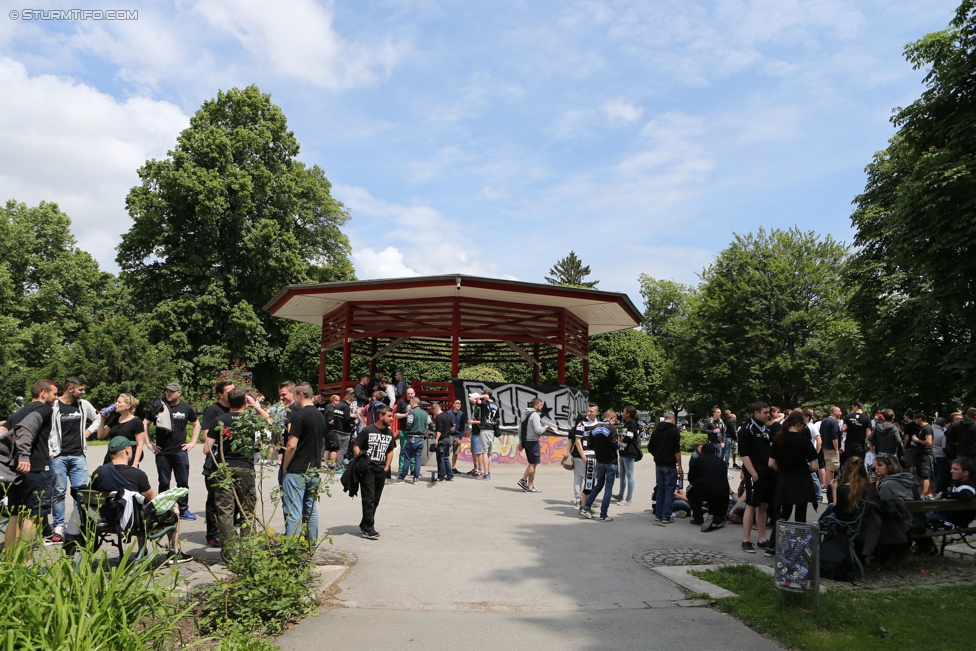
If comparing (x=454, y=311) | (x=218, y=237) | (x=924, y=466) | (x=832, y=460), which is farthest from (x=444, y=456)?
(x=218, y=237)

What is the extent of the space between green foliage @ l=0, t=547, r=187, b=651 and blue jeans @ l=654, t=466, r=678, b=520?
24.2 ft

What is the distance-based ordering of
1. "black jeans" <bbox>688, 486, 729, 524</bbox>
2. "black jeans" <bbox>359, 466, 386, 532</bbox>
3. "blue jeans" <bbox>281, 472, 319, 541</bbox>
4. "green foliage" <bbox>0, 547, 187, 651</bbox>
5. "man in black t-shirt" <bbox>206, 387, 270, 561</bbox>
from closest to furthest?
1. "green foliage" <bbox>0, 547, 187, 651</bbox>
2. "man in black t-shirt" <bbox>206, 387, 270, 561</bbox>
3. "blue jeans" <bbox>281, 472, 319, 541</bbox>
4. "black jeans" <bbox>359, 466, 386, 532</bbox>
5. "black jeans" <bbox>688, 486, 729, 524</bbox>

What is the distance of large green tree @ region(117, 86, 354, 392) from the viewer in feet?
107

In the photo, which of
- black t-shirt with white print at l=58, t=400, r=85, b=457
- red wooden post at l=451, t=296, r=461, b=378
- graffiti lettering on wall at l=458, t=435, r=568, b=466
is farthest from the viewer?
red wooden post at l=451, t=296, r=461, b=378

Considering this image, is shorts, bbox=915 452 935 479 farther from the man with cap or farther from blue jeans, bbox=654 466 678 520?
the man with cap

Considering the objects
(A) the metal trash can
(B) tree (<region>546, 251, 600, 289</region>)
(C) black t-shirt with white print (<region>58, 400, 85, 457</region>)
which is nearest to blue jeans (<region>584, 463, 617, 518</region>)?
(A) the metal trash can

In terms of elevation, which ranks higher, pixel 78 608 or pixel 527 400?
pixel 527 400

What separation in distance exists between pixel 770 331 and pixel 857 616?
32.3 m

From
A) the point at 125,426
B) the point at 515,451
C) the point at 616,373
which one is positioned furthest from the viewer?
the point at 616,373

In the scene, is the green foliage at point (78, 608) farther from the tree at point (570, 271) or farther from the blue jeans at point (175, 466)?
the tree at point (570, 271)

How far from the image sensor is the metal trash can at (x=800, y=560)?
18.4 ft

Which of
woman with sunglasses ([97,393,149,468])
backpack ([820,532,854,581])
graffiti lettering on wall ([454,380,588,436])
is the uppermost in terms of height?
graffiti lettering on wall ([454,380,588,436])

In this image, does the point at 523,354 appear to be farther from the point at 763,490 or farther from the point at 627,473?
the point at 763,490

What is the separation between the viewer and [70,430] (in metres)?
7.92
